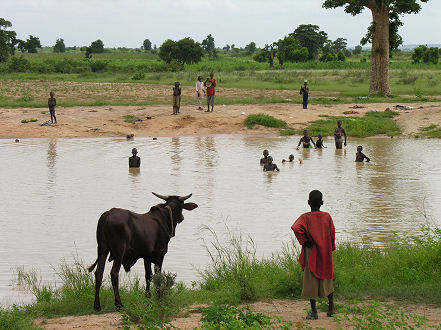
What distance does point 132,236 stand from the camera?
22.6ft

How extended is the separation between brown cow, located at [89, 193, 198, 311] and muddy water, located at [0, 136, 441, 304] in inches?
59.6

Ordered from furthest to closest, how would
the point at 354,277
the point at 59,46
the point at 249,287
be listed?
1. the point at 59,46
2. the point at 354,277
3. the point at 249,287

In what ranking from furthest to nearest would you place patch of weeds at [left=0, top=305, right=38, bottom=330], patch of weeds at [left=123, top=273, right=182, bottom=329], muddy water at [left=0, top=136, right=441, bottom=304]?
muddy water at [left=0, top=136, right=441, bottom=304]
patch of weeds at [left=123, top=273, right=182, bottom=329]
patch of weeds at [left=0, top=305, right=38, bottom=330]

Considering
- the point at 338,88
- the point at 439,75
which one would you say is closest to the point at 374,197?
the point at 338,88

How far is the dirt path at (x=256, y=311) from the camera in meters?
6.28

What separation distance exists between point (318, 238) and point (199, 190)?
8.53 metres

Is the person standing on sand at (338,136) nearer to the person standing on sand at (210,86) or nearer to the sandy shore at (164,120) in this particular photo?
the sandy shore at (164,120)

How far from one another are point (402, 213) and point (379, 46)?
2128cm

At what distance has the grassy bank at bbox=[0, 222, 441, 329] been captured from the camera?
668 cm

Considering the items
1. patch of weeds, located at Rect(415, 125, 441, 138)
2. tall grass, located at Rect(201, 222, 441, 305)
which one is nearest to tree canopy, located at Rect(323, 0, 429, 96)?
patch of weeds, located at Rect(415, 125, 441, 138)

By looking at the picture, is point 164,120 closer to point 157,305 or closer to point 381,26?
point 381,26

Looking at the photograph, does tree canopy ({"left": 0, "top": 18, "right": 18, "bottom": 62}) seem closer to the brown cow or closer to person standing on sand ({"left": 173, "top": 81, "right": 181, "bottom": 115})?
person standing on sand ({"left": 173, "top": 81, "right": 181, "bottom": 115})

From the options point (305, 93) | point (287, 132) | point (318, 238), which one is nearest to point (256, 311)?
point (318, 238)

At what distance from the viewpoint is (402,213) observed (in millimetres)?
12367
